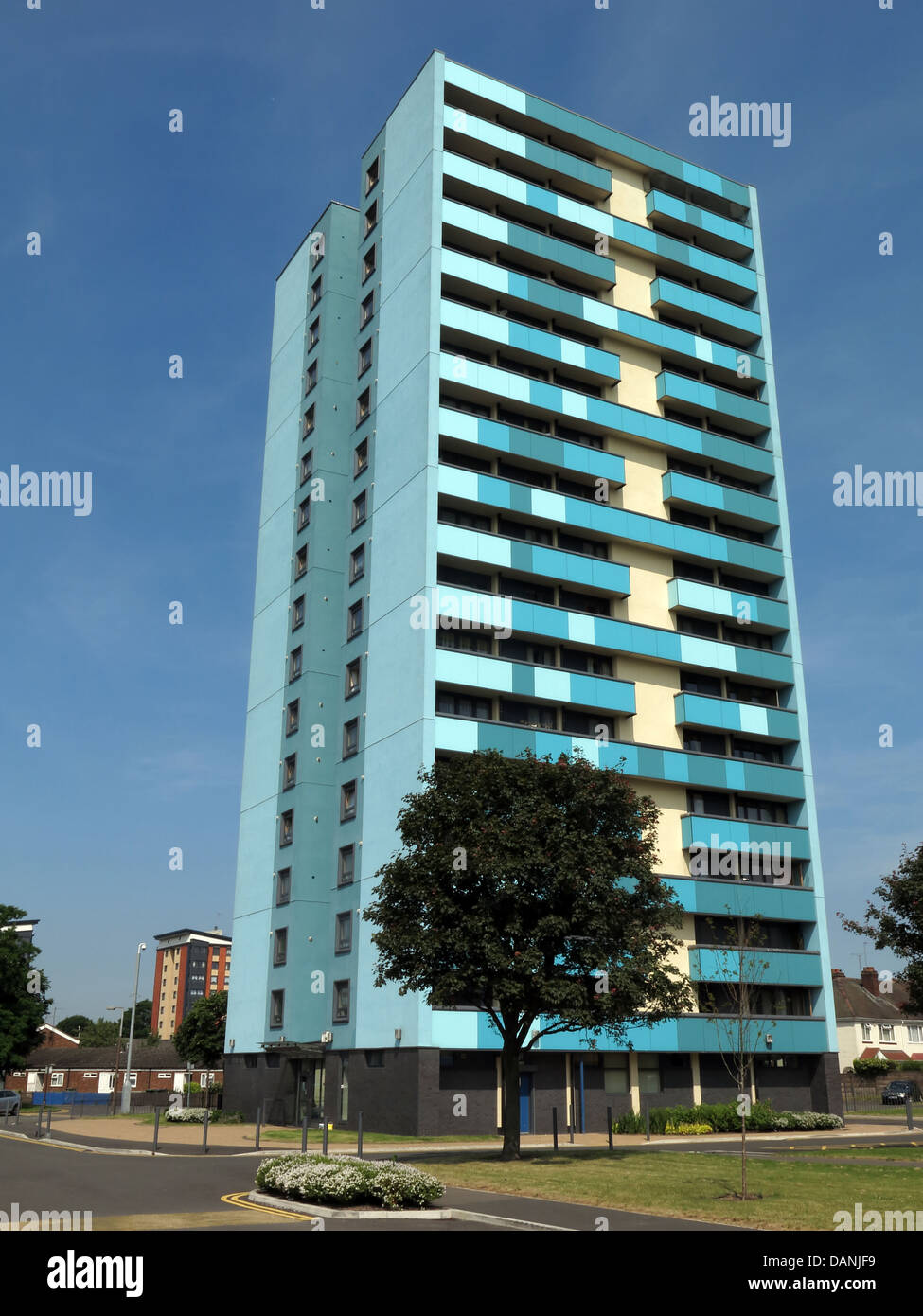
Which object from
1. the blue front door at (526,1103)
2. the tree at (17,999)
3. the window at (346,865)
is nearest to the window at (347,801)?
the window at (346,865)

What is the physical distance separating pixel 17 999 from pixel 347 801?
4127 cm

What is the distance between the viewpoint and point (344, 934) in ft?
161

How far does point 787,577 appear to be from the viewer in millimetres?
60000

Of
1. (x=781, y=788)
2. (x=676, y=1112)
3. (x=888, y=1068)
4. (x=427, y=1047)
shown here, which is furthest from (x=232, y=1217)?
(x=888, y=1068)

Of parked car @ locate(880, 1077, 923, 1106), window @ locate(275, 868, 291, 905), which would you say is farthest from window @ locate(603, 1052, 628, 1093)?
parked car @ locate(880, 1077, 923, 1106)

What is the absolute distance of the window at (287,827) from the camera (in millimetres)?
54188

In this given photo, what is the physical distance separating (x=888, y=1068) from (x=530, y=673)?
57468 millimetres

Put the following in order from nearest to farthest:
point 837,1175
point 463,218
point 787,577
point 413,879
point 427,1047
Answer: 1. point 837,1175
2. point 413,879
3. point 427,1047
4. point 463,218
5. point 787,577

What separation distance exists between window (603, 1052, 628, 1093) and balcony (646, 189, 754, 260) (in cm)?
4345

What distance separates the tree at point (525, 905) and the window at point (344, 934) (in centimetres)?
Result: 1753

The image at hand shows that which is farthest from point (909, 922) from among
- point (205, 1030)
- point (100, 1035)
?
point (100, 1035)

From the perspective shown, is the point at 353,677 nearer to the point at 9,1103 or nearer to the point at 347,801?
the point at 347,801

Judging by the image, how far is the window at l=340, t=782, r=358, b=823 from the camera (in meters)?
50.3
